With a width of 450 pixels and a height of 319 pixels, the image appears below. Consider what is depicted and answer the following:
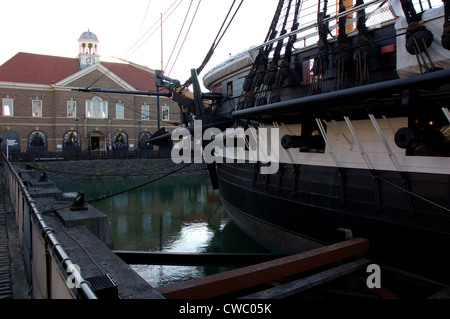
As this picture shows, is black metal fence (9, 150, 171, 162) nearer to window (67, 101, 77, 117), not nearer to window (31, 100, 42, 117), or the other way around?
window (67, 101, 77, 117)

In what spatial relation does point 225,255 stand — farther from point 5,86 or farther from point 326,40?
point 5,86

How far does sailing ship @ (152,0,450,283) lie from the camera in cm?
434

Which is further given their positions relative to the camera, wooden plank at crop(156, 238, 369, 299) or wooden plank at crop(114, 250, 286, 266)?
wooden plank at crop(114, 250, 286, 266)

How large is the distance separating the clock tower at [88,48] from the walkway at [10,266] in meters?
Answer: 40.4

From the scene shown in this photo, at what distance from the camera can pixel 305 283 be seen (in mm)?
3926

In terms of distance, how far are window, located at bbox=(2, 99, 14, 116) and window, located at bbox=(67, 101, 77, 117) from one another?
214 inches

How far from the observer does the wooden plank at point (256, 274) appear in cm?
335

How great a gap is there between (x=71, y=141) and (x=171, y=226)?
29777 mm

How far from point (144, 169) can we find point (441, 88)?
2863 centimetres

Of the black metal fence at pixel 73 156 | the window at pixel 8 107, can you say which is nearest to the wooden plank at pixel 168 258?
the black metal fence at pixel 73 156

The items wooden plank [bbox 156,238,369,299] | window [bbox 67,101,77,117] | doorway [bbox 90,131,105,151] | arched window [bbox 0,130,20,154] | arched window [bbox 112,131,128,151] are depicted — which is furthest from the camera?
arched window [bbox 112,131,128,151]

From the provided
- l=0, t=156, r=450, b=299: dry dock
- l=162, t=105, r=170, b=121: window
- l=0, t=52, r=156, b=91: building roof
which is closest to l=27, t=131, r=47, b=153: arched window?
l=0, t=52, r=156, b=91: building roof

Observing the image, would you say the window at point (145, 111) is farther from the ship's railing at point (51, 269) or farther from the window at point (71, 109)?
the ship's railing at point (51, 269)

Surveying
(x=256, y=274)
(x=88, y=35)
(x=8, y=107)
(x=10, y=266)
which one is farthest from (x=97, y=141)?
(x=256, y=274)
